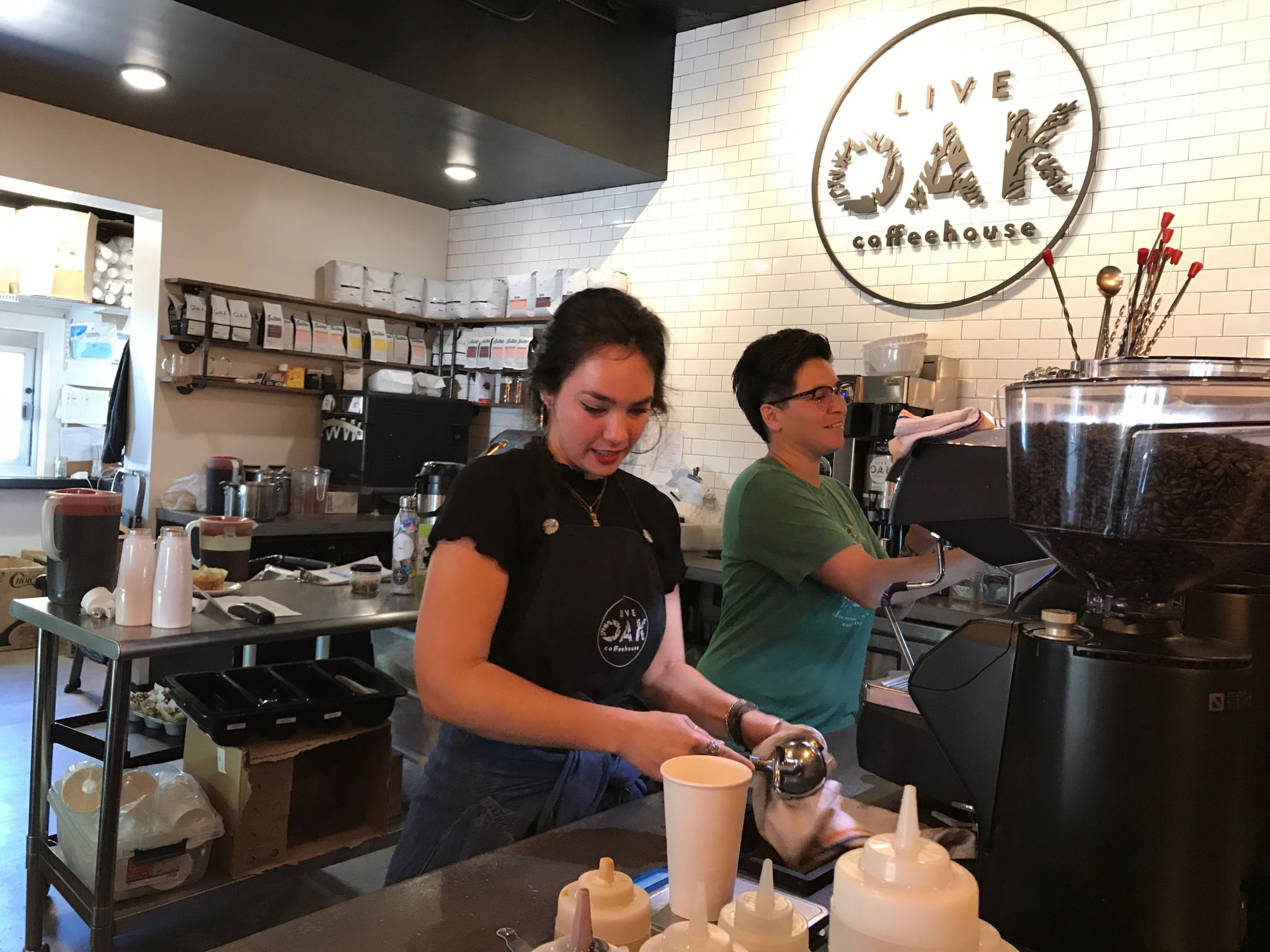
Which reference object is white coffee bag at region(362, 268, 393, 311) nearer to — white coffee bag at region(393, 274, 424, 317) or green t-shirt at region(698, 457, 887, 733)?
white coffee bag at region(393, 274, 424, 317)

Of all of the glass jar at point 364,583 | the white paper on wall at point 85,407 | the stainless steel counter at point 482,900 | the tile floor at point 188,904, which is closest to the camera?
the stainless steel counter at point 482,900

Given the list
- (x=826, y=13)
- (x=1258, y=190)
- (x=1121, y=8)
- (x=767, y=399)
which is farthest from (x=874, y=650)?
(x=826, y=13)

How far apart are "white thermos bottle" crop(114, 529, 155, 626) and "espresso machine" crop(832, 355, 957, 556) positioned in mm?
2761

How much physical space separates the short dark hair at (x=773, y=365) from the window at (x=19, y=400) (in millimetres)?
7011

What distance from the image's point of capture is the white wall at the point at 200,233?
17.6ft

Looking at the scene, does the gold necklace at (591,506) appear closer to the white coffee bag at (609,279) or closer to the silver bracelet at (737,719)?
the silver bracelet at (737,719)

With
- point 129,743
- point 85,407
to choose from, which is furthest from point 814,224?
point 85,407

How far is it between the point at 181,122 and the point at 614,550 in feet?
16.2

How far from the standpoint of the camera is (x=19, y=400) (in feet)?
24.5

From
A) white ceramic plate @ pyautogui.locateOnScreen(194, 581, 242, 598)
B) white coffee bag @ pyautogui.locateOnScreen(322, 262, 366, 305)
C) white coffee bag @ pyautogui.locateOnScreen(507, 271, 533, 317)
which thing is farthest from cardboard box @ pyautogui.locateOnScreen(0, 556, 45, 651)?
white ceramic plate @ pyautogui.locateOnScreen(194, 581, 242, 598)

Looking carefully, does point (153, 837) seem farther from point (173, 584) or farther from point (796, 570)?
point (796, 570)

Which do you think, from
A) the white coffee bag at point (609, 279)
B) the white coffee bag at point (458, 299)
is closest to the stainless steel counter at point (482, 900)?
the white coffee bag at point (609, 279)

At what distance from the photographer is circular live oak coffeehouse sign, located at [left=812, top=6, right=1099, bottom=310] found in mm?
4266

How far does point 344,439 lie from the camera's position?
6.38 metres
